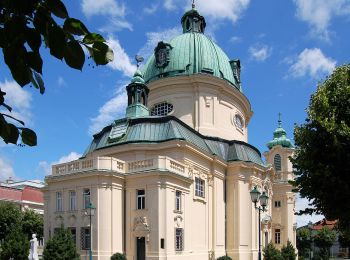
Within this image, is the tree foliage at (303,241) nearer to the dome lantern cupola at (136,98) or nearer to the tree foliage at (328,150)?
the dome lantern cupola at (136,98)

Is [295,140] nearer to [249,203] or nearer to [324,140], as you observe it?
[324,140]

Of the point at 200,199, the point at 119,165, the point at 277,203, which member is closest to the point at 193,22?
the point at 200,199

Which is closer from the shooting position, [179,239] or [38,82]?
[38,82]

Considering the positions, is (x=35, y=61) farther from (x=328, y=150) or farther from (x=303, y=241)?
(x=303, y=241)

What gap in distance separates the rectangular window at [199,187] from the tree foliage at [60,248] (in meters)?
12.6

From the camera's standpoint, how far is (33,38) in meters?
2.23

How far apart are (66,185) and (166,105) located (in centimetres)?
1553

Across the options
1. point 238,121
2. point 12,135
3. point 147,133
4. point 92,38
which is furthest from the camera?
point 238,121

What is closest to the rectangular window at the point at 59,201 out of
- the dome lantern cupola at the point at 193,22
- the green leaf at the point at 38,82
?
the dome lantern cupola at the point at 193,22

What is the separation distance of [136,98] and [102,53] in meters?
38.8

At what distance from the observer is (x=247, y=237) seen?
139 feet

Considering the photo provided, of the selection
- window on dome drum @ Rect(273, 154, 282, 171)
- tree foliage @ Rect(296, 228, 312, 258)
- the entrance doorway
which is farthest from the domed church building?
tree foliage @ Rect(296, 228, 312, 258)

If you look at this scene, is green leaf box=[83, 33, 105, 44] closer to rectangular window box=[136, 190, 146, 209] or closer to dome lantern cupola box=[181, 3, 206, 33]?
rectangular window box=[136, 190, 146, 209]

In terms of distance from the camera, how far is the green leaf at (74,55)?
7.25ft
